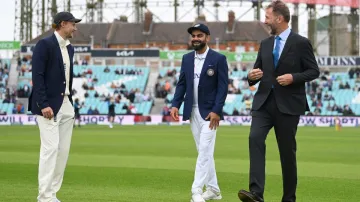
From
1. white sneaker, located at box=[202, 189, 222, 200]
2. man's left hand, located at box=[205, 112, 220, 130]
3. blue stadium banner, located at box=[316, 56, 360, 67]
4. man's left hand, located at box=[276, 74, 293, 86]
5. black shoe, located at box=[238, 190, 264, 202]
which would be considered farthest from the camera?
blue stadium banner, located at box=[316, 56, 360, 67]

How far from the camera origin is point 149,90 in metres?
72.6

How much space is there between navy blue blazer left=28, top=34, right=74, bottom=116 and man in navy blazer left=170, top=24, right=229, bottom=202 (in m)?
1.87

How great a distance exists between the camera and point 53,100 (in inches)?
450

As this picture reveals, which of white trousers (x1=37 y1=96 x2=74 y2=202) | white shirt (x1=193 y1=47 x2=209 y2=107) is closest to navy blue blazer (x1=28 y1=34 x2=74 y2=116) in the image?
white trousers (x1=37 y1=96 x2=74 y2=202)

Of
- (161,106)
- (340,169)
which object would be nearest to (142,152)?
(340,169)

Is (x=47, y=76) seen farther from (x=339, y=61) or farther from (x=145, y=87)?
(x=339, y=61)

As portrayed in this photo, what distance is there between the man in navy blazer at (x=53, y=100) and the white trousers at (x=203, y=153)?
6.11ft

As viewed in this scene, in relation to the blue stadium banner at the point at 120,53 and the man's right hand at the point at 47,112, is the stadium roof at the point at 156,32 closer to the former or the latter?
the blue stadium banner at the point at 120,53

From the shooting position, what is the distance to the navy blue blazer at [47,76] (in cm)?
1126

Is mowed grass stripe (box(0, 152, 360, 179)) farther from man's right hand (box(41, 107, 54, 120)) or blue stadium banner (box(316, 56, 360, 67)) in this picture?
blue stadium banner (box(316, 56, 360, 67))

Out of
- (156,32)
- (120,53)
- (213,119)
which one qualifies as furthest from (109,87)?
(213,119)

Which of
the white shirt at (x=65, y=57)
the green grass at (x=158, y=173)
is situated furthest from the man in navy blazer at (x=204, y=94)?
the white shirt at (x=65, y=57)

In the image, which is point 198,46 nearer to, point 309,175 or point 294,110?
point 294,110

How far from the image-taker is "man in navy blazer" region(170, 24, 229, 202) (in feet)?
39.7
